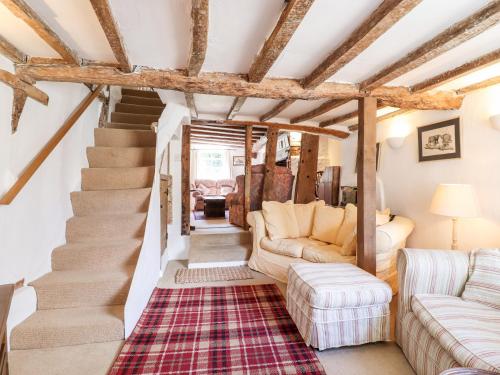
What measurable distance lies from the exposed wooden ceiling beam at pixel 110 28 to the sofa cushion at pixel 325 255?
253 cm

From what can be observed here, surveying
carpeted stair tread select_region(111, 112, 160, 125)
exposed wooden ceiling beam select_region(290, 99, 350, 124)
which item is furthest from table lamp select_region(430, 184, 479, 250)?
carpeted stair tread select_region(111, 112, 160, 125)

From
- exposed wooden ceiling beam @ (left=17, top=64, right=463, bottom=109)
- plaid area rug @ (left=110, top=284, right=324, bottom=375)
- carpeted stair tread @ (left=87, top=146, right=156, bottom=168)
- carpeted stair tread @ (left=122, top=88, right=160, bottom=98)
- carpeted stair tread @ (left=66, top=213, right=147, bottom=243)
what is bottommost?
plaid area rug @ (left=110, top=284, right=324, bottom=375)

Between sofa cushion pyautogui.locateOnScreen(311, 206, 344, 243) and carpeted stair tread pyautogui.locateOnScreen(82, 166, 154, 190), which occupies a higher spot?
carpeted stair tread pyautogui.locateOnScreen(82, 166, 154, 190)

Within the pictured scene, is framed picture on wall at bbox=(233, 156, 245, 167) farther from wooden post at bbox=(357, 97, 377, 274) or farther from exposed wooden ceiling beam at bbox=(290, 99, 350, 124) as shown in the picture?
wooden post at bbox=(357, 97, 377, 274)

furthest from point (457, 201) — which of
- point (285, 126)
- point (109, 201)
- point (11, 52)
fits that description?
point (11, 52)

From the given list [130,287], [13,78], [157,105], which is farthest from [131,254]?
[157,105]

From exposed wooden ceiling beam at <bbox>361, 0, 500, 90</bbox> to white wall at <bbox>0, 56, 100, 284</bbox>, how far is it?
9.49 ft

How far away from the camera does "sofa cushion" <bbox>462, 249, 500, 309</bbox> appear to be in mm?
1628

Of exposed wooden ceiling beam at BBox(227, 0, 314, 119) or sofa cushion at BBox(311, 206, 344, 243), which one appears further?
sofa cushion at BBox(311, 206, 344, 243)

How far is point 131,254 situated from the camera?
97.9 inches

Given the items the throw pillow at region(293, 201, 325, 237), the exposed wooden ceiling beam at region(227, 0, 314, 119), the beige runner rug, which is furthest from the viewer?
the throw pillow at region(293, 201, 325, 237)

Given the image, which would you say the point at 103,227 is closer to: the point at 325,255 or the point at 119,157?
the point at 119,157

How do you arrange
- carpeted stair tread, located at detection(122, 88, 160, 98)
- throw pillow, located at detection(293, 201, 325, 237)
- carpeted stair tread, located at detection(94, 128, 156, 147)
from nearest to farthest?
carpeted stair tread, located at detection(94, 128, 156, 147) < throw pillow, located at detection(293, 201, 325, 237) < carpeted stair tread, located at detection(122, 88, 160, 98)

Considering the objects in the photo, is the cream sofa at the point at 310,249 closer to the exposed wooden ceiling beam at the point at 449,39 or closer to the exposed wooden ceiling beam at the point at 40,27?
the exposed wooden ceiling beam at the point at 449,39
